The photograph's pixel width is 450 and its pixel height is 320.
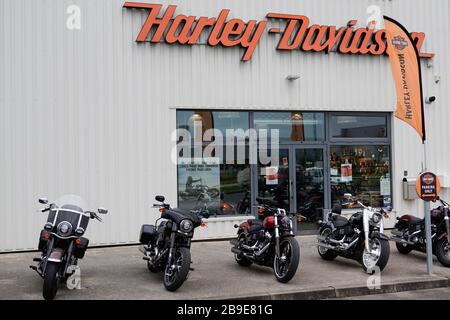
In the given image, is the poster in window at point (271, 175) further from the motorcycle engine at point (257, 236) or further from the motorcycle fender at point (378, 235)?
the motorcycle fender at point (378, 235)

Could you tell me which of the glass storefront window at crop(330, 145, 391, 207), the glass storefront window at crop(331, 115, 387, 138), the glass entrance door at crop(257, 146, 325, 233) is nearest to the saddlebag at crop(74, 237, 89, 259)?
the glass entrance door at crop(257, 146, 325, 233)

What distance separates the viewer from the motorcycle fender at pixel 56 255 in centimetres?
598

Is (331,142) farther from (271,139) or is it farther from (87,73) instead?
(87,73)

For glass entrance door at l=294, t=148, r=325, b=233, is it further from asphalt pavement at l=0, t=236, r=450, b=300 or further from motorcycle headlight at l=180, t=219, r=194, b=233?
motorcycle headlight at l=180, t=219, r=194, b=233

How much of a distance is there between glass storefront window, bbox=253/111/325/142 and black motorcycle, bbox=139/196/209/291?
14.8ft

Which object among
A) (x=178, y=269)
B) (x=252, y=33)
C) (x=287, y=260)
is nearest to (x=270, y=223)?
(x=287, y=260)

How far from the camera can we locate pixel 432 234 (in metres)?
8.41

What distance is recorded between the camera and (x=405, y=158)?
1213 cm

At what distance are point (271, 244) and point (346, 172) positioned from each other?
16.9ft

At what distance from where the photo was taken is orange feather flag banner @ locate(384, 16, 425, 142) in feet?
26.0

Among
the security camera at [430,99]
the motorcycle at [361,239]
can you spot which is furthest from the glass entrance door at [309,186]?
the security camera at [430,99]
